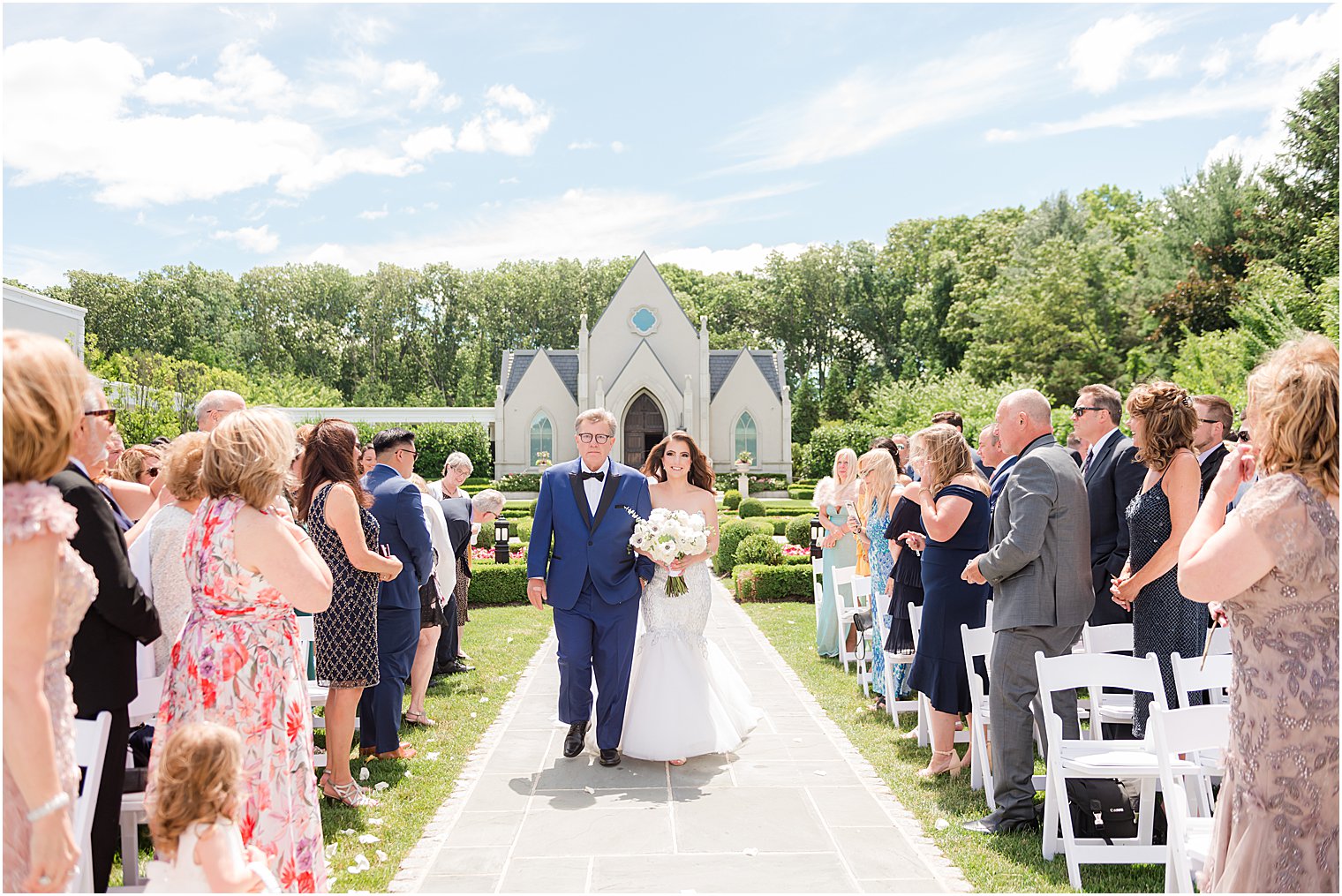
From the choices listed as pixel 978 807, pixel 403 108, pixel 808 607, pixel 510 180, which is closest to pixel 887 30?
pixel 403 108

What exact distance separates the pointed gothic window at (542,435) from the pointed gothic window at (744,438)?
8.52m

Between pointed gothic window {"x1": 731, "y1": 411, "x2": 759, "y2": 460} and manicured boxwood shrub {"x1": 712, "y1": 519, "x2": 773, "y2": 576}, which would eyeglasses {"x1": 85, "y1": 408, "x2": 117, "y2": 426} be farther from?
pointed gothic window {"x1": 731, "y1": 411, "x2": 759, "y2": 460}

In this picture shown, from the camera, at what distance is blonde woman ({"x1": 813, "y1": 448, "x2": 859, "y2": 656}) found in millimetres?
9398

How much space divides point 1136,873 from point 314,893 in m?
3.84

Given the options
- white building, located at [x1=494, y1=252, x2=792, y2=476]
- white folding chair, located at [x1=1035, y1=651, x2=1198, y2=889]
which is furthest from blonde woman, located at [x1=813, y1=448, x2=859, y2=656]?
white building, located at [x1=494, y1=252, x2=792, y2=476]

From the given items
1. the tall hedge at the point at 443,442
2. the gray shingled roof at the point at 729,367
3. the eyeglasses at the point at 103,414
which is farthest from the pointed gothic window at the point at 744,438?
the eyeglasses at the point at 103,414

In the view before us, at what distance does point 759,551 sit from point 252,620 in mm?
12421

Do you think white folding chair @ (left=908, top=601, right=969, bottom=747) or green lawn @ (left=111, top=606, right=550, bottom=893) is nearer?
green lawn @ (left=111, top=606, right=550, bottom=893)

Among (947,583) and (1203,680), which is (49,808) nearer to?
(1203,680)

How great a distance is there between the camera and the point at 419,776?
6.02 m

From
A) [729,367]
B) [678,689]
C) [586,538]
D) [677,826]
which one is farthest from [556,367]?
[677,826]

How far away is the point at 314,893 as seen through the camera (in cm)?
369

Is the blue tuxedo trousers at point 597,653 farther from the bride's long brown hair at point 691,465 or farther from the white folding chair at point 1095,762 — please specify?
the white folding chair at point 1095,762

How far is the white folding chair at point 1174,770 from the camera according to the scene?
11.3ft
